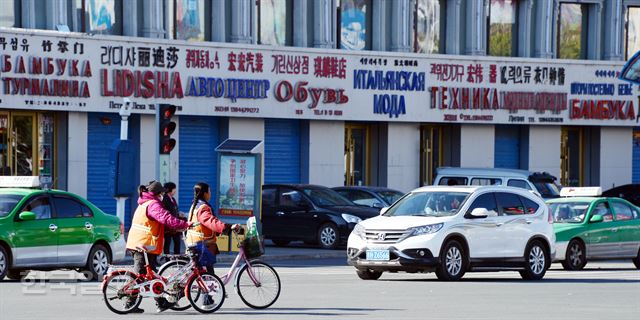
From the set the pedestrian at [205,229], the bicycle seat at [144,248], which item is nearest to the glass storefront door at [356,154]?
the pedestrian at [205,229]

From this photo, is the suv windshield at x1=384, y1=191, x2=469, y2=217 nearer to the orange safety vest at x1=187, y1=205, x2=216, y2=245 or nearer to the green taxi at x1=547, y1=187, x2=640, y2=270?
the green taxi at x1=547, y1=187, x2=640, y2=270

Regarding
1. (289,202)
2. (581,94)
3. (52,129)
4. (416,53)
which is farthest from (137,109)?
(581,94)

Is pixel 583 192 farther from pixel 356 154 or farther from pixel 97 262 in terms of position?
pixel 356 154

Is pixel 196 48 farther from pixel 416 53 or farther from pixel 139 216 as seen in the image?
pixel 139 216

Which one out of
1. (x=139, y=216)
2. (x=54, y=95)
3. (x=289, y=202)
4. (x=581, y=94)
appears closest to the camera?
(x=139, y=216)

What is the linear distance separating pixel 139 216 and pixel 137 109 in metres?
21.1

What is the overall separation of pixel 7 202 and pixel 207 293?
668cm

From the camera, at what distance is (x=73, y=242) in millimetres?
22781

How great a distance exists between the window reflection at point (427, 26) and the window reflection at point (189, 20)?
725 cm

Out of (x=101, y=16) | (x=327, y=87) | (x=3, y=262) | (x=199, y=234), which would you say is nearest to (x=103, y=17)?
(x=101, y=16)

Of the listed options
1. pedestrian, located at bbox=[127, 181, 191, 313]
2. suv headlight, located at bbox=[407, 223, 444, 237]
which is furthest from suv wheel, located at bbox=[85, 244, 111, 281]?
pedestrian, located at bbox=[127, 181, 191, 313]

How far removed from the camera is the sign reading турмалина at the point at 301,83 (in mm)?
36406

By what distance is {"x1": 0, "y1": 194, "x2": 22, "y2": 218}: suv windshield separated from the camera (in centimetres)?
2230

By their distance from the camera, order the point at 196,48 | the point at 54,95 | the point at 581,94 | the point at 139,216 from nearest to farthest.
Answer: the point at 139,216 → the point at 54,95 → the point at 196,48 → the point at 581,94
